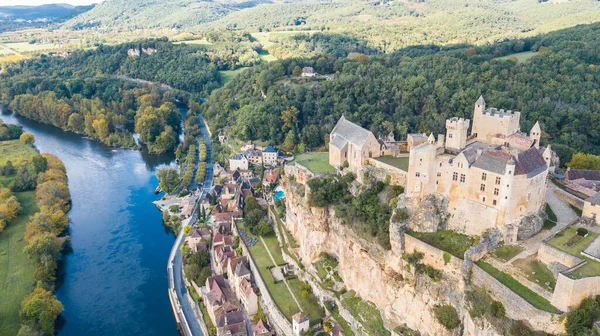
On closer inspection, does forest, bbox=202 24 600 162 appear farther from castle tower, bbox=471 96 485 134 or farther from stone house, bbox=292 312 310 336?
stone house, bbox=292 312 310 336

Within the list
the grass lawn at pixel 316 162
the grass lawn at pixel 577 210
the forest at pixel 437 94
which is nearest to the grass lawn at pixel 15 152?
the forest at pixel 437 94

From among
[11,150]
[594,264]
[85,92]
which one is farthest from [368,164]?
[85,92]

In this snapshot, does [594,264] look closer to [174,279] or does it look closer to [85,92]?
[174,279]

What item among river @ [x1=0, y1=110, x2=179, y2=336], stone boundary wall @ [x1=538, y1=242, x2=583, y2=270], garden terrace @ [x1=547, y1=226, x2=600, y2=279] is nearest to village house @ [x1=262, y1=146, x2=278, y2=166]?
river @ [x1=0, y1=110, x2=179, y2=336]

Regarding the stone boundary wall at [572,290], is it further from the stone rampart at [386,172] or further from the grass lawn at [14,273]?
the grass lawn at [14,273]

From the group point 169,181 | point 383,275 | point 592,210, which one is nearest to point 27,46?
point 169,181

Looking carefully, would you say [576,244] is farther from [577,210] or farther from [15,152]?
[15,152]
